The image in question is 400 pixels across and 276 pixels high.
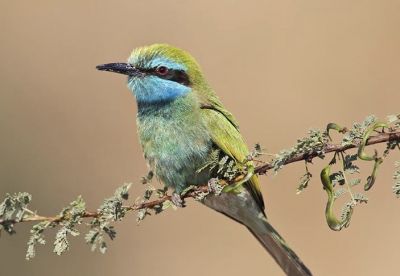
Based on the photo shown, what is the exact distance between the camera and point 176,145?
2.93m

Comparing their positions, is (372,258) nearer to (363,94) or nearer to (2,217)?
(363,94)

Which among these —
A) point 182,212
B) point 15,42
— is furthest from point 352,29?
point 15,42

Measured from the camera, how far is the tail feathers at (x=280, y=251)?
2.92 meters

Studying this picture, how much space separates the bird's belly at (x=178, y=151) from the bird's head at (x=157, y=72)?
4.9 inches

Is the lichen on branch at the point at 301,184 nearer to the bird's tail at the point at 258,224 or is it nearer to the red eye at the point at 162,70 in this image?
the bird's tail at the point at 258,224

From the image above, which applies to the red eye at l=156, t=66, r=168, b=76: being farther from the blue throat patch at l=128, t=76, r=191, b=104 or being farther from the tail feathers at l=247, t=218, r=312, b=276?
the tail feathers at l=247, t=218, r=312, b=276

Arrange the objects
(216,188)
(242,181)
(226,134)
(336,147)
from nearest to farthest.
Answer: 1. (336,147)
2. (242,181)
3. (216,188)
4. (226,134)

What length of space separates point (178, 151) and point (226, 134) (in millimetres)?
171

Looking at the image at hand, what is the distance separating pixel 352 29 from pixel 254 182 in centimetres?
315

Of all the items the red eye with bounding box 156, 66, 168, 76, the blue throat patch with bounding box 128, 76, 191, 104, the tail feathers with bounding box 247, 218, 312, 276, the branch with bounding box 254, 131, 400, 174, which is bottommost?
the branch with bounding box 254, 131, 400, 174

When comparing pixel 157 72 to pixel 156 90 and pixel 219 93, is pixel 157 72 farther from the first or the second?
pixel 219 93

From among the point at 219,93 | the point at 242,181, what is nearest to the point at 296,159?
the point at 242,181

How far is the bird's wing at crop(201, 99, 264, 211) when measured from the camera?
289 centimetres

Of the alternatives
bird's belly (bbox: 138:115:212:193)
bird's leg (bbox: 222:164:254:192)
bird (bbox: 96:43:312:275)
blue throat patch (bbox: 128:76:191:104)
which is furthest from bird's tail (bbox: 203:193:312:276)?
bird's leg (bbox: 222:164:254:192)
